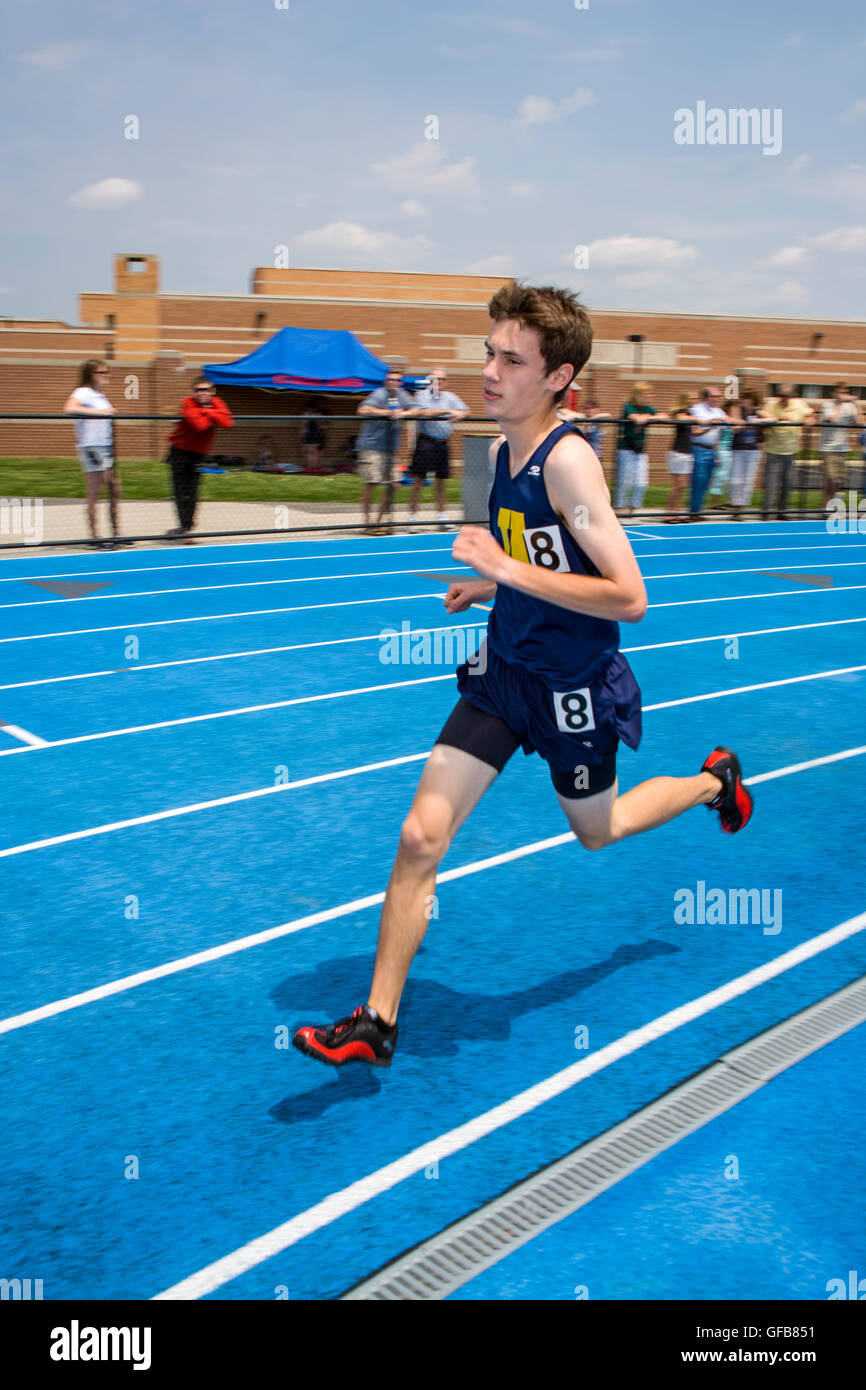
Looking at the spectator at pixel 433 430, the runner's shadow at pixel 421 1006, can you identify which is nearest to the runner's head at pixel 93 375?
the spectator at pixel 433 430

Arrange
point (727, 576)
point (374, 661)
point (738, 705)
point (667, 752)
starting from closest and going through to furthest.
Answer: point (667, 752), point (738, 705), point (374, 661), point (727, 576)

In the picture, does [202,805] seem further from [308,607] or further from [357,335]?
[357,335]

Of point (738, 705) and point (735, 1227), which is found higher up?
point (738, 705)


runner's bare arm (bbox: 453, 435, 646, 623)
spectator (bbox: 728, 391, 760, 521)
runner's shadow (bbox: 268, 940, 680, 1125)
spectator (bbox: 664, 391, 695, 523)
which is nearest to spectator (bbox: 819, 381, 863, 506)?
spectator (bbox: 728, 391, 760, 521)

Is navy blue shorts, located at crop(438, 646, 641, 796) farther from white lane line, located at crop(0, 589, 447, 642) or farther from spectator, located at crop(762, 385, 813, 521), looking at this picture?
spectator, located at crop(762, 385, 813, 521)

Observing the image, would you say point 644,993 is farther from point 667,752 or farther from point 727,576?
point 727,576

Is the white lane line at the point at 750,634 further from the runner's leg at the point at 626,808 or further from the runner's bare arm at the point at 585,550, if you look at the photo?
the runner's bare arm at the point at 585,550

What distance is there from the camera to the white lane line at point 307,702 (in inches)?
283

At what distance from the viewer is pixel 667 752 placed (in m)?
7.08

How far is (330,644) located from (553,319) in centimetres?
684

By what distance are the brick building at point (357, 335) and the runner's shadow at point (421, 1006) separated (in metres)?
23.7

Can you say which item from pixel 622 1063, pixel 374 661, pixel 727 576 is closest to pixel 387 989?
pixel 622 1063

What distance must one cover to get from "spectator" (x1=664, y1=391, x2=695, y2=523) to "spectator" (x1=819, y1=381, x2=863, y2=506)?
Answer: 2.67 metres
